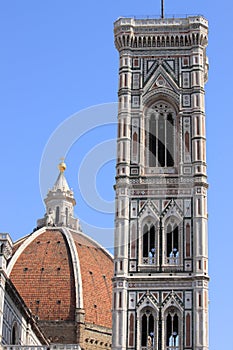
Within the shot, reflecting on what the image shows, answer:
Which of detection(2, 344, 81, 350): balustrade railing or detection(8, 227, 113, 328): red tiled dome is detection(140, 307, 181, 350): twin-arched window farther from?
detection(8, 227, 113, 328): red tiled dome

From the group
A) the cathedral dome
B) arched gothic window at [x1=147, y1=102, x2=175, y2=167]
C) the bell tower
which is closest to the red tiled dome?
the cathedral dome

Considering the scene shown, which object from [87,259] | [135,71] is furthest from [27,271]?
[135,71]

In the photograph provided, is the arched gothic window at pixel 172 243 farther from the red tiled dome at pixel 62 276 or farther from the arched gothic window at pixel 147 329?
the red tiled dome at pixel 62 276

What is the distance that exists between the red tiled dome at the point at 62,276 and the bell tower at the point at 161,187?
26.4m

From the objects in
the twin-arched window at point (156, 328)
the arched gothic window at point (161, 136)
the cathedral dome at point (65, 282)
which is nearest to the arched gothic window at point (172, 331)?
the twin-arched window at point (156, 328)

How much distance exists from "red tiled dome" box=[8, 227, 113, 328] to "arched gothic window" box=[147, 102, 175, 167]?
2629 cm

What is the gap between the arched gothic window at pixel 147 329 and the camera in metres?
39.8

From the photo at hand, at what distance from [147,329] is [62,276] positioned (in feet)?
103

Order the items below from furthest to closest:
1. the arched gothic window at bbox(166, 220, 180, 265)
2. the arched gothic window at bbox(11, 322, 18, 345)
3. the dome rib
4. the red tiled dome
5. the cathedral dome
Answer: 1. the dome rib
2. the red tiled dome
3. the cathedral dome
4. the arched gothic window at bbox(11, 322, 18, 345)
5. the arched gothic window at bbox(166, 220, 180, 265)

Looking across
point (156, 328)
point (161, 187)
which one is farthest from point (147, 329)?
point (161, 187)

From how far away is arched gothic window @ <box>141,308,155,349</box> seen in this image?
131ft

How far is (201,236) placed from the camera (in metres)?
41.3

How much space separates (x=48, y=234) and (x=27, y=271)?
17.5ft

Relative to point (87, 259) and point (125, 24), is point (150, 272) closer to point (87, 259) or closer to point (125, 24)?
point (125, 24)
